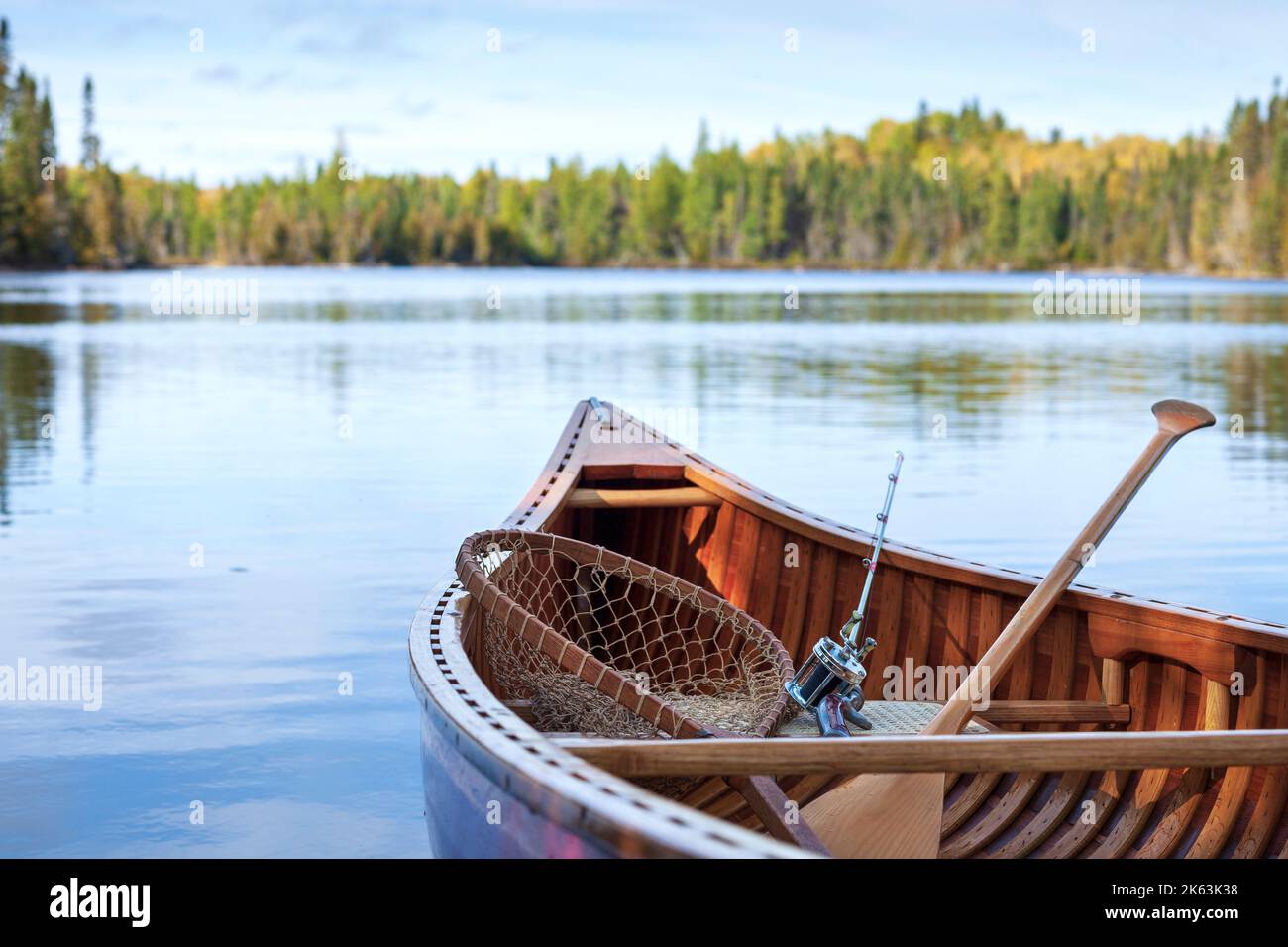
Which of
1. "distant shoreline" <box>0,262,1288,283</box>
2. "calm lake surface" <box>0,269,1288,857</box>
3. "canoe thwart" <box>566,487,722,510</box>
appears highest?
"distant shoreline" <box>0,262,1288,283</box>

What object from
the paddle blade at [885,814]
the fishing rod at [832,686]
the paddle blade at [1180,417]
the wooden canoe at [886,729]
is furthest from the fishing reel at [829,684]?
the paddle blade at [1180,417]

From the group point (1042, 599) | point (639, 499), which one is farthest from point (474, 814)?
point (639, 499)

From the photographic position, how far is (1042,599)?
5324 millimetres

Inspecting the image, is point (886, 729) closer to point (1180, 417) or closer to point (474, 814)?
point (1180, 417)

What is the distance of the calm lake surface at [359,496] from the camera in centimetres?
673

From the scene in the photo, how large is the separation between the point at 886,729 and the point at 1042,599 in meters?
0.76

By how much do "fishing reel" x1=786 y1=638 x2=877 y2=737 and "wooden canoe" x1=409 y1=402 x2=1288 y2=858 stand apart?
0.58ft

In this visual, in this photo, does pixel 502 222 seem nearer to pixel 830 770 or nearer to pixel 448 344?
pixel 448 344

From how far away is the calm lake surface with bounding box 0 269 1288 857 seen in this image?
673 centimetres

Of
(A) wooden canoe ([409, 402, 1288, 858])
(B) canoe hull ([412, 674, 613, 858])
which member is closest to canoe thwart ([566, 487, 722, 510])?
(A) wooden canoe ([409, 402, 1288, 858])

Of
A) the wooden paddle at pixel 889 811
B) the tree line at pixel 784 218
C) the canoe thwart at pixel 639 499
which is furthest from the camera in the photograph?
the tree line at pixel 784 218

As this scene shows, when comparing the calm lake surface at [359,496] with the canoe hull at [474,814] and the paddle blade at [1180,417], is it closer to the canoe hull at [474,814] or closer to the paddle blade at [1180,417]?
the canoe hull at [474,814]

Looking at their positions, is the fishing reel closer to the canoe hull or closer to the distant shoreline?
the canoe hull

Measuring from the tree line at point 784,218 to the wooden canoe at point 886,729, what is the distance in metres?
132
